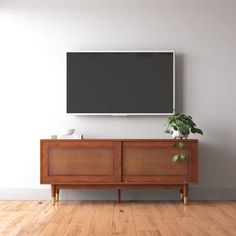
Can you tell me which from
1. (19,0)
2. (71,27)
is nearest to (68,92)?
(71,27)

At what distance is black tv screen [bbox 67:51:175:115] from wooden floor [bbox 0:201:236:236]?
3.14ft

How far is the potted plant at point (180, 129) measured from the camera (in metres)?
4.40

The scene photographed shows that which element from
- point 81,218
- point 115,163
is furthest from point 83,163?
point 81,218

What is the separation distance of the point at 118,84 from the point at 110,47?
1.32 feet

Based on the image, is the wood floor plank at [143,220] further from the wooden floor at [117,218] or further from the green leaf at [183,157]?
the green leaf at [183,157]

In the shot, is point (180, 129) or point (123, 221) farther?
point (180, 129)

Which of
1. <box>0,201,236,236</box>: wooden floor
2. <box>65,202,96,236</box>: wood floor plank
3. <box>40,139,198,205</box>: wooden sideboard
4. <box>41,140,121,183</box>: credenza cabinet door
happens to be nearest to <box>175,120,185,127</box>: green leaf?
<box>40,139,198,205</box>: wooden sideboard

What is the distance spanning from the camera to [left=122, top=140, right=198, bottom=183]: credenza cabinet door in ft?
14.5

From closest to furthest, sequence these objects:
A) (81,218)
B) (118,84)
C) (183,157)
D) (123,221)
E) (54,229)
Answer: (54,229) < (123,221) < (81,218) < (183,157) < (118,84)

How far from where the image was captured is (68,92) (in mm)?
4758

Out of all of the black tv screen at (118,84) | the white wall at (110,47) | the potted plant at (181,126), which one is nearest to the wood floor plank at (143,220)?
the white wall at (110,47)

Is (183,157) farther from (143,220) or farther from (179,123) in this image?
(143,220)

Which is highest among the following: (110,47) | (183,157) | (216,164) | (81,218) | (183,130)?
(110,47)

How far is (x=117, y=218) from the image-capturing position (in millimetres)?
3732
